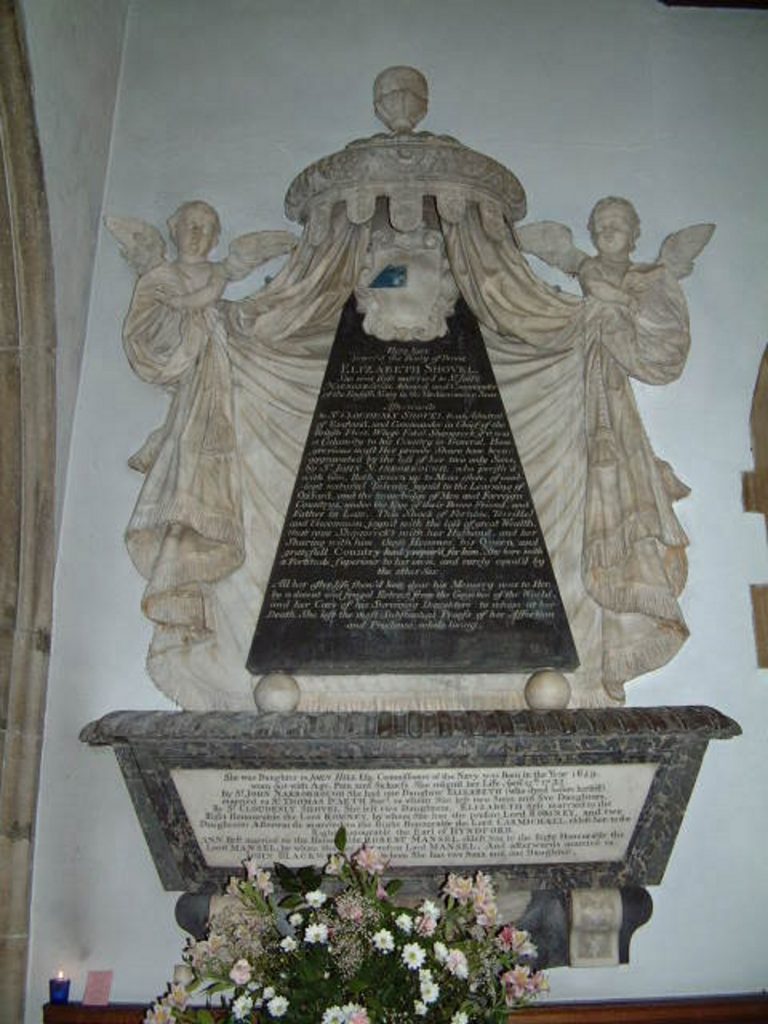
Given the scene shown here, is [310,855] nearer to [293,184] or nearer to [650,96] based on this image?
[293,184]

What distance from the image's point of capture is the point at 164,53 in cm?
409

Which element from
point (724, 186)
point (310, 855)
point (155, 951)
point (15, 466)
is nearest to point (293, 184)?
point (15, 466)

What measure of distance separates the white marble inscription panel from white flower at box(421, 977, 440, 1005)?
38.4 inches

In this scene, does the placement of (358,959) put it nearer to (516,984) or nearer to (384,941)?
(384,941)

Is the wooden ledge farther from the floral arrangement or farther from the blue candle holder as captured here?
the floral arrangement

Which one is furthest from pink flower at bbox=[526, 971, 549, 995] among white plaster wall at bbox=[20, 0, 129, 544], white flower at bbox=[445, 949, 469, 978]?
white plaster wall at bbox=[20, 0, 129, 544]

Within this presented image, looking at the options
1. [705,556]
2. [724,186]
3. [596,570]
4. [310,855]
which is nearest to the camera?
[310,855]

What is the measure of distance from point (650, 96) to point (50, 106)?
248 centimetres

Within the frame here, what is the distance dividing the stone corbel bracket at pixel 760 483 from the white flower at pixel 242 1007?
2209 millimetres

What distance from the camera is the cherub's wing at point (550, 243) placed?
3.74 m

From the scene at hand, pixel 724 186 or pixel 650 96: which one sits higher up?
pixel 650 96

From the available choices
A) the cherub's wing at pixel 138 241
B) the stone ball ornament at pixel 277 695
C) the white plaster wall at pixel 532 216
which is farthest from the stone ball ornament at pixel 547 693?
the cherub's wing at pixel 138 241

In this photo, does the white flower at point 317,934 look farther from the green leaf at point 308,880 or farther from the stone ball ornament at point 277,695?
the stone ball ornament at point 277,695

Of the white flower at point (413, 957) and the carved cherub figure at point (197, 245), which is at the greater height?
the carved cherub figure at point (197, 245)
